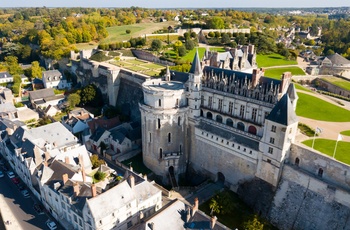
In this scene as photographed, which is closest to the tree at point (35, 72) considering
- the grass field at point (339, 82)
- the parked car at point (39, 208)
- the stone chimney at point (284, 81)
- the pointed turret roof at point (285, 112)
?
the parked car at point (39, 208)

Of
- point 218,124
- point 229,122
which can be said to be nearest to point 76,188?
point 218,124

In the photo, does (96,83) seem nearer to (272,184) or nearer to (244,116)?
(244,116)

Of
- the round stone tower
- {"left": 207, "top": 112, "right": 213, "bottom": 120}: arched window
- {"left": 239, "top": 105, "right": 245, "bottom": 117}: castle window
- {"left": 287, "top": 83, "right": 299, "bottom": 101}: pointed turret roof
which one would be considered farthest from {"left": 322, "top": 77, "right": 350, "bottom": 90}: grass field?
the round stone tower

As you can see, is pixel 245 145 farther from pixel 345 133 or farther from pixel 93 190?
pixel 93 190

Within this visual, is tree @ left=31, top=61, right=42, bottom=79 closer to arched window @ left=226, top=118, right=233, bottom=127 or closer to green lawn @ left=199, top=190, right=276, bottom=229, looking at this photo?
arched window @ left=226, top=118, right=233, bottom=127

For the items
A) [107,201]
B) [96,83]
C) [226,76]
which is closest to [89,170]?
[107,201]
